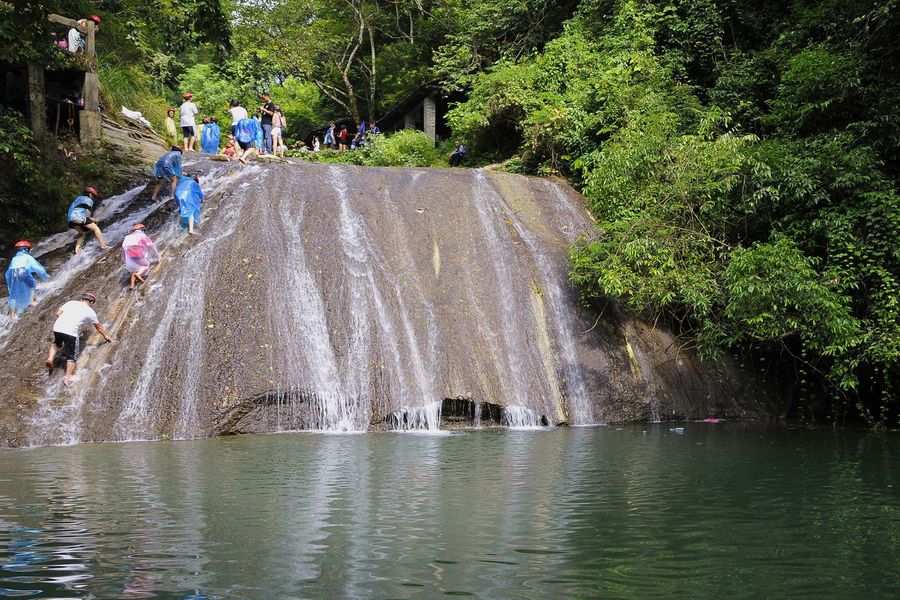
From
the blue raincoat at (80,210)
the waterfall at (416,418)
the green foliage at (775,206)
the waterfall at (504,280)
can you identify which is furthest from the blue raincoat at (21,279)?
the green foliage at (775,206)

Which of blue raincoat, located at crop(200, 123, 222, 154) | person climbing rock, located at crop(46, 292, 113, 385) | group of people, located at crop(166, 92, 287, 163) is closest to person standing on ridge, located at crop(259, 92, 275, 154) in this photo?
group of people, located at crop(166, 92, 287, 163)

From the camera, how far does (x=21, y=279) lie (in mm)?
14688

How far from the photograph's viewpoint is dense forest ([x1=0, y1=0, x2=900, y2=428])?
14172mm

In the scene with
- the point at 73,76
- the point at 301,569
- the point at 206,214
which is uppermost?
the point at 73,76

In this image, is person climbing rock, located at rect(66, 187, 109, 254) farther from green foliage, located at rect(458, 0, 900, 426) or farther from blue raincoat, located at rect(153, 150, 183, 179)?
green foliage, located at rect(458, 0, 900, 426)

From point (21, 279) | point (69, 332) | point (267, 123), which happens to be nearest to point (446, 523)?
point (69, 332)

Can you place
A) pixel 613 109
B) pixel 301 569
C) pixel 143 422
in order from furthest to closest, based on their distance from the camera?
pixel 613 109 → pixel 143 422 → pixel 301 569

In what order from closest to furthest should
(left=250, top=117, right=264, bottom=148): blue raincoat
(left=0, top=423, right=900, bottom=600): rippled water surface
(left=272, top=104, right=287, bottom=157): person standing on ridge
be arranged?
(left=0, top=423, right=900, bottom=600): rippled water surface
(left=250, top=117, right=264, bottom=148): blue raincoat
(left=272, top=104, right=287, bottom=157): person standing on ridge

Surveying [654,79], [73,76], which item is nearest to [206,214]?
[73,76]

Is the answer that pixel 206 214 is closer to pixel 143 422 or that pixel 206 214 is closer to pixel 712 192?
pixel 143 422

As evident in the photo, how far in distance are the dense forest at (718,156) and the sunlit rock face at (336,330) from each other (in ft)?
4.00

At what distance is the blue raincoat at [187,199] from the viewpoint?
53.8 ft

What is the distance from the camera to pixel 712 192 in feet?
53.8

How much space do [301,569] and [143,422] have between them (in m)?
8.14
